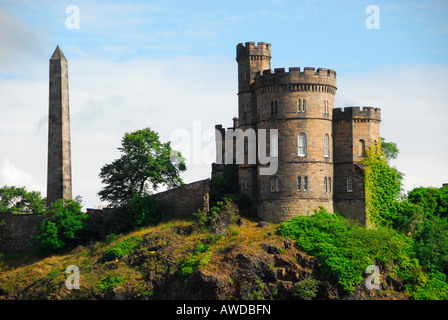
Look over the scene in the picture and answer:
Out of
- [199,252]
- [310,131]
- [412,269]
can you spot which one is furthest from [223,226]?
[412,269]

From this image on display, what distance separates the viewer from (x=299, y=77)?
220 feet

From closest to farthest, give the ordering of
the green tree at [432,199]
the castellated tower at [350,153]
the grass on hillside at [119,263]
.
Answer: the grass on hillside at [119,263] < the castellated tower at [350,153] < the green tree at [432,199]

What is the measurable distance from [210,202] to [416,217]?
16026 mm

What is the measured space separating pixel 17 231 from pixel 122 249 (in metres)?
12.8

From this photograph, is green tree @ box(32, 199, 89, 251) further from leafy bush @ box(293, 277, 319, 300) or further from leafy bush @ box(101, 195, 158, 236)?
leafy bush @ box(293, 277, 319, 300)

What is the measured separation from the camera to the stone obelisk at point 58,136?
2852 inches

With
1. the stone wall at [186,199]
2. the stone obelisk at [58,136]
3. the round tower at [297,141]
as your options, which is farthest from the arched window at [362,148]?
the stone obelisk at [58,136]

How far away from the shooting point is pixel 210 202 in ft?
224

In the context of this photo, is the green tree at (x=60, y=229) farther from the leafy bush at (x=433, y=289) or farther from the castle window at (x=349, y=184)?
the leafy bush at (x=433, y=289)

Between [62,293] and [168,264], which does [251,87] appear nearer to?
[168,264]

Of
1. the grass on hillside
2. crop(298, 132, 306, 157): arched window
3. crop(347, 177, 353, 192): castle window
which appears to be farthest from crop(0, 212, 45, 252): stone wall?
crop(347, 177, 353, 192): castle window

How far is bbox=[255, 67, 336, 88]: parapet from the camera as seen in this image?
220ft

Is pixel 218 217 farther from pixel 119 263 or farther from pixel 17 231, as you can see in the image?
pixel 17 231

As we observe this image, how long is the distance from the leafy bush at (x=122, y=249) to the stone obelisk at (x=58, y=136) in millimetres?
9409
